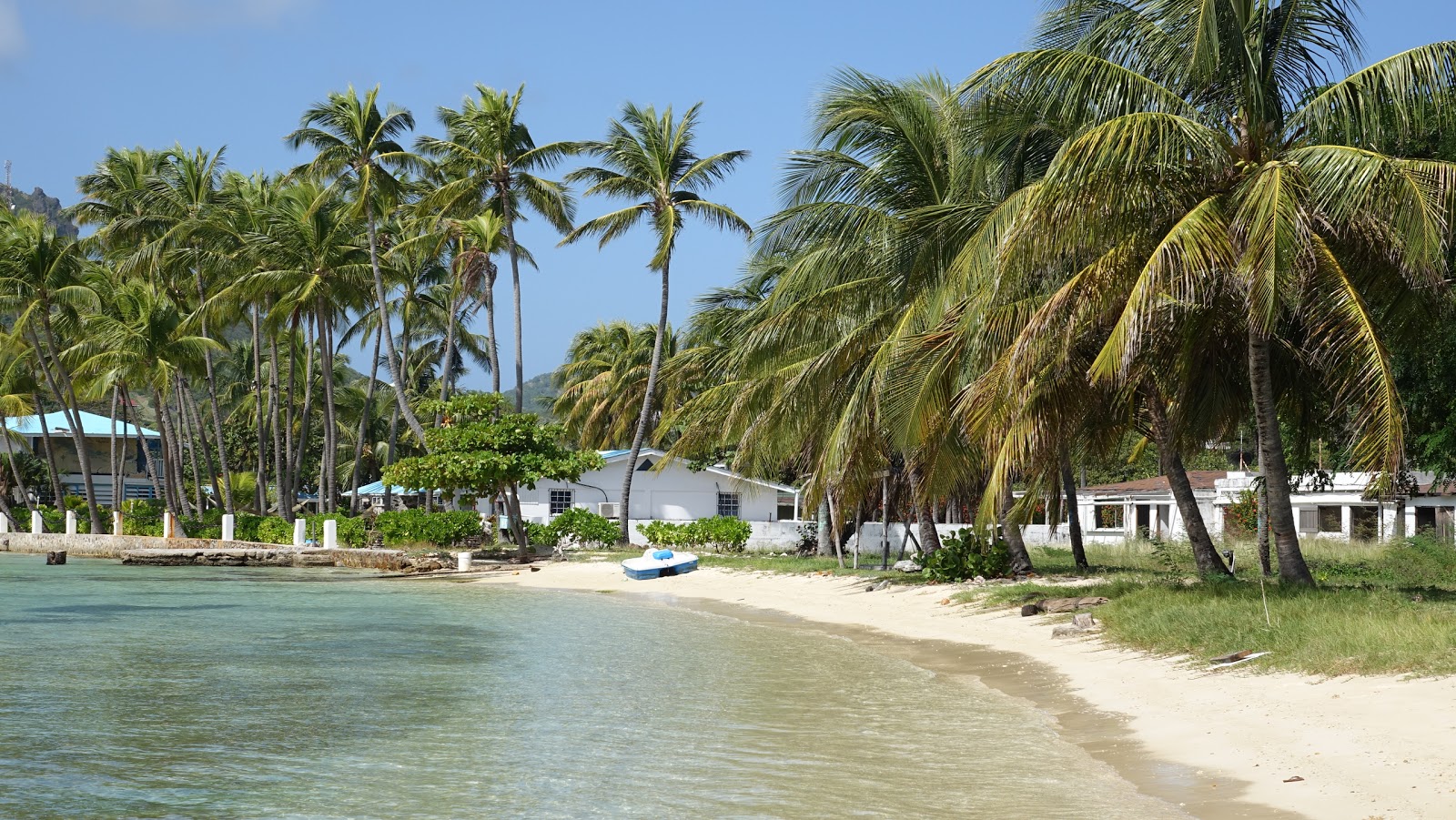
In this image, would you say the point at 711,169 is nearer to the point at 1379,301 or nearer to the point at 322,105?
the point at 322,105

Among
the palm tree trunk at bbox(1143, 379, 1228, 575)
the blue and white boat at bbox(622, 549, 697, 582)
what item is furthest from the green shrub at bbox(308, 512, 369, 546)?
the palm tree trunk at bbox(1143, 379, 1228, 575)

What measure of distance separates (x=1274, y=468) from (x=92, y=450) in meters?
66.5

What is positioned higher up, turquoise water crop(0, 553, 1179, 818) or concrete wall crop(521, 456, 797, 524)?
concrete wall crop(521, 456, 797, 524)

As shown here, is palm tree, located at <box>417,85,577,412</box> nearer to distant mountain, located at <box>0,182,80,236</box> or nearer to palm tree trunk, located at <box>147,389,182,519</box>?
palm tree trunk, located at <box>147,389,182,519</box>

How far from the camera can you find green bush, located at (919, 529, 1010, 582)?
70.2ft

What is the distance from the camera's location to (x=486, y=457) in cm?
3266

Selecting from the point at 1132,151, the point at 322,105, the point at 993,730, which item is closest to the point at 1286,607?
the point at 993,730

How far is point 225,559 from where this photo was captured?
37156 millimetres

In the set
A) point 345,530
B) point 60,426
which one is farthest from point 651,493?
point 60,426

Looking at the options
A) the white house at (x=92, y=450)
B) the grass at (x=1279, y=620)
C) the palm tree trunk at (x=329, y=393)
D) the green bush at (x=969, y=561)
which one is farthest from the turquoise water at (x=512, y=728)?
the white house at (x=92, y=450)

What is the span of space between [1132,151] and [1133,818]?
7464 millimetres

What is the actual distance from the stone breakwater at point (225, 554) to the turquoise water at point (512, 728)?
14.8m

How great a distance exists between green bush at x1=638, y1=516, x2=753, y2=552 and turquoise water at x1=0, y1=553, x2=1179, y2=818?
14867 millimetres

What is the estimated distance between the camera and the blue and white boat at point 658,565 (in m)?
28.5
